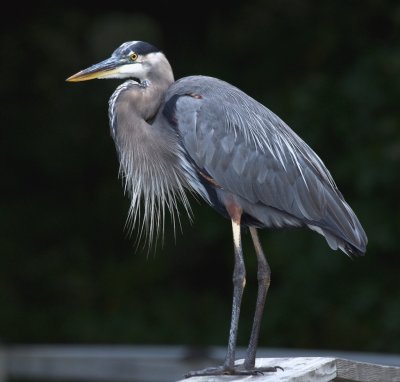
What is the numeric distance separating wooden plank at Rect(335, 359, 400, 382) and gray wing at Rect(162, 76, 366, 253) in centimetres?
58

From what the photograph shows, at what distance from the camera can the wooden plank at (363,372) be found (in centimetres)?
330

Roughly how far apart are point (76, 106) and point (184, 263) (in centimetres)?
130

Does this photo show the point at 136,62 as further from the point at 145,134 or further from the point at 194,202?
the point at 194,202

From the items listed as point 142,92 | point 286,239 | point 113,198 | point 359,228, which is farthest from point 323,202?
point 113,198

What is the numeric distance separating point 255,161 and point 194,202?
11.5ft

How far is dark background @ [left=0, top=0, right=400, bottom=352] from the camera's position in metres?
6.89

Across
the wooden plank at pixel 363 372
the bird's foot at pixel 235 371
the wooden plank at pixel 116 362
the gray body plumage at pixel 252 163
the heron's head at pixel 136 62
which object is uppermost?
the heron's head at pixel 136 62

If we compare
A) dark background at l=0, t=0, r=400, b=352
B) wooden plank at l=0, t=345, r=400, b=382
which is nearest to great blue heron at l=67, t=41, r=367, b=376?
wooden plank at l=0, t=345, r=400, b=382

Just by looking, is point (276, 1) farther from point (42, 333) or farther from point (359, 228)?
point (359, 228)

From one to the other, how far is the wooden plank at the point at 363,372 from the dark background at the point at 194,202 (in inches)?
126

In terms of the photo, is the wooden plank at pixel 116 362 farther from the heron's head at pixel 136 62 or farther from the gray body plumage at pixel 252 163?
the heron's head at pixel 136 62

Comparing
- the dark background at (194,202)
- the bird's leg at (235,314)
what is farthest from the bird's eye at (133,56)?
the dark background at (194,202)

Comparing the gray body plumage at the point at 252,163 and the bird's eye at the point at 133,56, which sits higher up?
the bird's eye at the point at 133,56

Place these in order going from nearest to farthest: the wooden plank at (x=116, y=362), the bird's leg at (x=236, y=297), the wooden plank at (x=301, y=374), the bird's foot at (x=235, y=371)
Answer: the wooden plank at (x=301, y=374), the bird's foot at (x=235, y=371), the bird's leg at (x=236, y=297), the wooden plank at (x=116, y=362)
